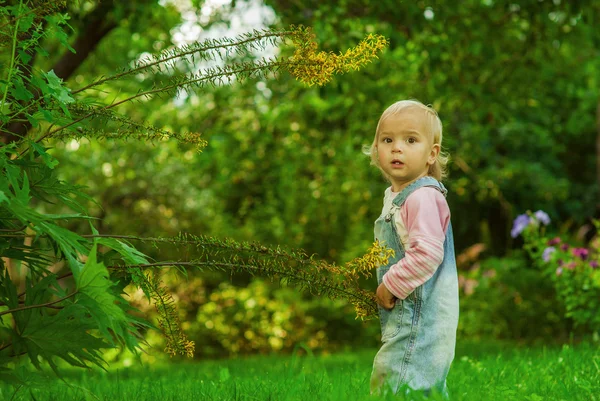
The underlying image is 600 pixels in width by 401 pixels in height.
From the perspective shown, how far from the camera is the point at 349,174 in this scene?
11.9 m

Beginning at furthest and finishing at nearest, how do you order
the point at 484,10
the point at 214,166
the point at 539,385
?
1. the point at 214,166
2. the point at 484,10
3. the point at 539,385

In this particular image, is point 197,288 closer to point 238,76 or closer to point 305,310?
point 305,310

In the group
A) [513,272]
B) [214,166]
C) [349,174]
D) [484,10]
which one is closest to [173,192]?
[214,166]

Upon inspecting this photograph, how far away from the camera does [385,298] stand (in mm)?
2682

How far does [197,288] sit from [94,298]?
30.7ft

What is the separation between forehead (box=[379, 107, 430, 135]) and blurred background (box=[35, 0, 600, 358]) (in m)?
3.39

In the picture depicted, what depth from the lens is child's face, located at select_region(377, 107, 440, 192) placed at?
277 centimetres

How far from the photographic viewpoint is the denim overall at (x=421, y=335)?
105 inches

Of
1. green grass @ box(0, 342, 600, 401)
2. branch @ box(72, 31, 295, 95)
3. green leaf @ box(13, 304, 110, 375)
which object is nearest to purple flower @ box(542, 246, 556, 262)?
green grass @ box(0, 342, 600, 401)

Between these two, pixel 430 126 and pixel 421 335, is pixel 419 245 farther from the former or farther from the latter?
pixel 430 126

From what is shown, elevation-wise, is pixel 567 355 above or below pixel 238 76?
below

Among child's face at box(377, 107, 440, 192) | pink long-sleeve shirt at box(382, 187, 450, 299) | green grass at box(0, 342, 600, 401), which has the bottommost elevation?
green grass at box(0, 342, 600, 401)

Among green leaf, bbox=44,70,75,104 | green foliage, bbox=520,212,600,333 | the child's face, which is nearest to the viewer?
green leaf, bbox=44,70,75,104

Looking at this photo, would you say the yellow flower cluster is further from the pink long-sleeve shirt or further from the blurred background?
the blurred background
